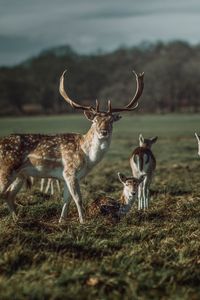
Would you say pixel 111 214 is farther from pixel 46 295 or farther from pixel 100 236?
pixel 46 295

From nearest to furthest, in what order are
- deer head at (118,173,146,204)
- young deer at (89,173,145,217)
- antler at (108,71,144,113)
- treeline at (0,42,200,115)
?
young deer at (89,173,145,217) → deer head at (118,173,146,204) → antler at (108,71,144,113) → treeline at (0,42,200,115)

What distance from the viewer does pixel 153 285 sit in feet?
20.2

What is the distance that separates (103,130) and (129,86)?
102m

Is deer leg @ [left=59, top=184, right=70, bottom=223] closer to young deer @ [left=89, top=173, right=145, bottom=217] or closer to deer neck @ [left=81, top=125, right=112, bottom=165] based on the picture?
young deer @ [left=89, top=173, right=145, bottom=217]

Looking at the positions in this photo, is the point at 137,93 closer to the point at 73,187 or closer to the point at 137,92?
the point at 137,92

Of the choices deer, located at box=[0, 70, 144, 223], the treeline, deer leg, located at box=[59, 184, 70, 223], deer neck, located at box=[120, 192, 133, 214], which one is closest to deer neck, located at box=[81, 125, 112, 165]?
deer, located at box=[0, 70, 144, 223]

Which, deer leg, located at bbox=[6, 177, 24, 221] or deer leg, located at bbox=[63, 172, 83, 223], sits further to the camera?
deer leg, located at bbox=[6, 177, 24, 221]

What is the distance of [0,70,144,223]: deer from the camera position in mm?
9523

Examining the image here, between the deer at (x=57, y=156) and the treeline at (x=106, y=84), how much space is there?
8494 cm

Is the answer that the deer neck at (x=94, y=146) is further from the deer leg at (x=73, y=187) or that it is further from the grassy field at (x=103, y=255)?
the grassy field at (x=103, y=255)

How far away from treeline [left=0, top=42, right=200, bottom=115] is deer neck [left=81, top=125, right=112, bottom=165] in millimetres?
84925

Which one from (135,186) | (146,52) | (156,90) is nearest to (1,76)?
(156,90)

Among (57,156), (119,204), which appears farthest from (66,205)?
(119,204)

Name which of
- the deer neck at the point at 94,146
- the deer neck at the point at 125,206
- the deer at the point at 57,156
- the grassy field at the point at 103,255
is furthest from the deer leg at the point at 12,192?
the deer neck at the point at 125,206
